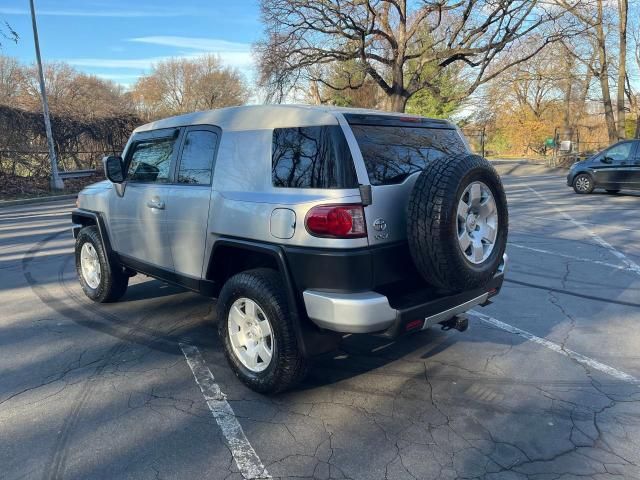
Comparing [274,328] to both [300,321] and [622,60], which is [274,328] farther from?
[622,60]

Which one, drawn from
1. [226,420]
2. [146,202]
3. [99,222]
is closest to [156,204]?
[146,202]

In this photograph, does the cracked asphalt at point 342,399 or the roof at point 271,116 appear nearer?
the cracked asphalt at point 342,399

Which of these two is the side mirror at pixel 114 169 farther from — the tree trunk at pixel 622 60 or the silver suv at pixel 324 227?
the tree trunk at pixel 622 60

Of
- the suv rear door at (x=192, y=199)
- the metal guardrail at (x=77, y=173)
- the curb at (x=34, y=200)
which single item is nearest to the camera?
the suv rear door at (x=192, y=199)

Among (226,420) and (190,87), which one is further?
(190,87)

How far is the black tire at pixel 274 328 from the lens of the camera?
3051 mm

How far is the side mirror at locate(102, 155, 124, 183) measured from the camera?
457 cm

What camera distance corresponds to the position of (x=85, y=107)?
22.9 metres

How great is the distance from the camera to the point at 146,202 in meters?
4.29

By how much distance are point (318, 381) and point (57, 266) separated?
5253 millimetres

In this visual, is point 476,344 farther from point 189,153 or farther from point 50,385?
point 50,385

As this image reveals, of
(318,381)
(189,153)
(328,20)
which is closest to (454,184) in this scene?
(318,381)

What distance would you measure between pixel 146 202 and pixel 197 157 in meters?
0.79

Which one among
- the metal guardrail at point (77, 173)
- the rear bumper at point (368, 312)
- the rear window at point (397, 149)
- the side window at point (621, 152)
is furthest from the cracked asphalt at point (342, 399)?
the metal guardrail at point (77, 173)
